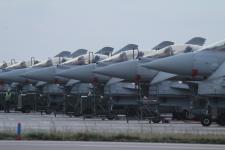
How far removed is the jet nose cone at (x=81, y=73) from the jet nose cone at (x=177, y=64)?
438 inches

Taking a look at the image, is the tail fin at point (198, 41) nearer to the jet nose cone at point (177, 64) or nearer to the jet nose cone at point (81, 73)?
the jet nose cone at point (81, 73)

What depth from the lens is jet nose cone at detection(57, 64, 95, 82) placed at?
43.2m

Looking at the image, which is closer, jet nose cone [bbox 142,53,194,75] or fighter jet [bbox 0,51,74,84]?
jet nose cone [bbox 142,53,194,75]

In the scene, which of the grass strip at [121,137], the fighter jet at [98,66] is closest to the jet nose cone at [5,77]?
the fighter jet at [98,66]

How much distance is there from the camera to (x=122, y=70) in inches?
1506

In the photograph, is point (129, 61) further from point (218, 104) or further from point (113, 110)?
point (218, 104)

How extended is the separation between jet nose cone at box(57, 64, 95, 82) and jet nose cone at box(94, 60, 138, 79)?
4305mm

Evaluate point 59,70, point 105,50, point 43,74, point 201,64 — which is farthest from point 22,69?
point 201,64

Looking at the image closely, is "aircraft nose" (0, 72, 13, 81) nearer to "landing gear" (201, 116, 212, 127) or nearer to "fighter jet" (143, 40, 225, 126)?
"fighter jet" (143, 40, 225, 126)

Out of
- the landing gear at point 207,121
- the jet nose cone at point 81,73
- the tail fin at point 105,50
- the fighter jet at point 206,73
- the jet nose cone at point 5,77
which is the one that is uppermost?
the tail fin at point 105,50

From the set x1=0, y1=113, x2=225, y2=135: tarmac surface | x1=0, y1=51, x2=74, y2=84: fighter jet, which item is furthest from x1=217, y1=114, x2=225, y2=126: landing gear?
x1=0, y1=51, x2=74, y2=84: fighter jet

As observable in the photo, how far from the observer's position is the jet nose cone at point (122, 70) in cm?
3800

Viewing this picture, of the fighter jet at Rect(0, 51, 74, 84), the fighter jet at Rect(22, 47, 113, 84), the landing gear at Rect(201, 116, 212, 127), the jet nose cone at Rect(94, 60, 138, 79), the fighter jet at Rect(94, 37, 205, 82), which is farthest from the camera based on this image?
the fighter jet at Rect(0, 51, 74, 84)

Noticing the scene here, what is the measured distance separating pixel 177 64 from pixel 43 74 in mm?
18834
